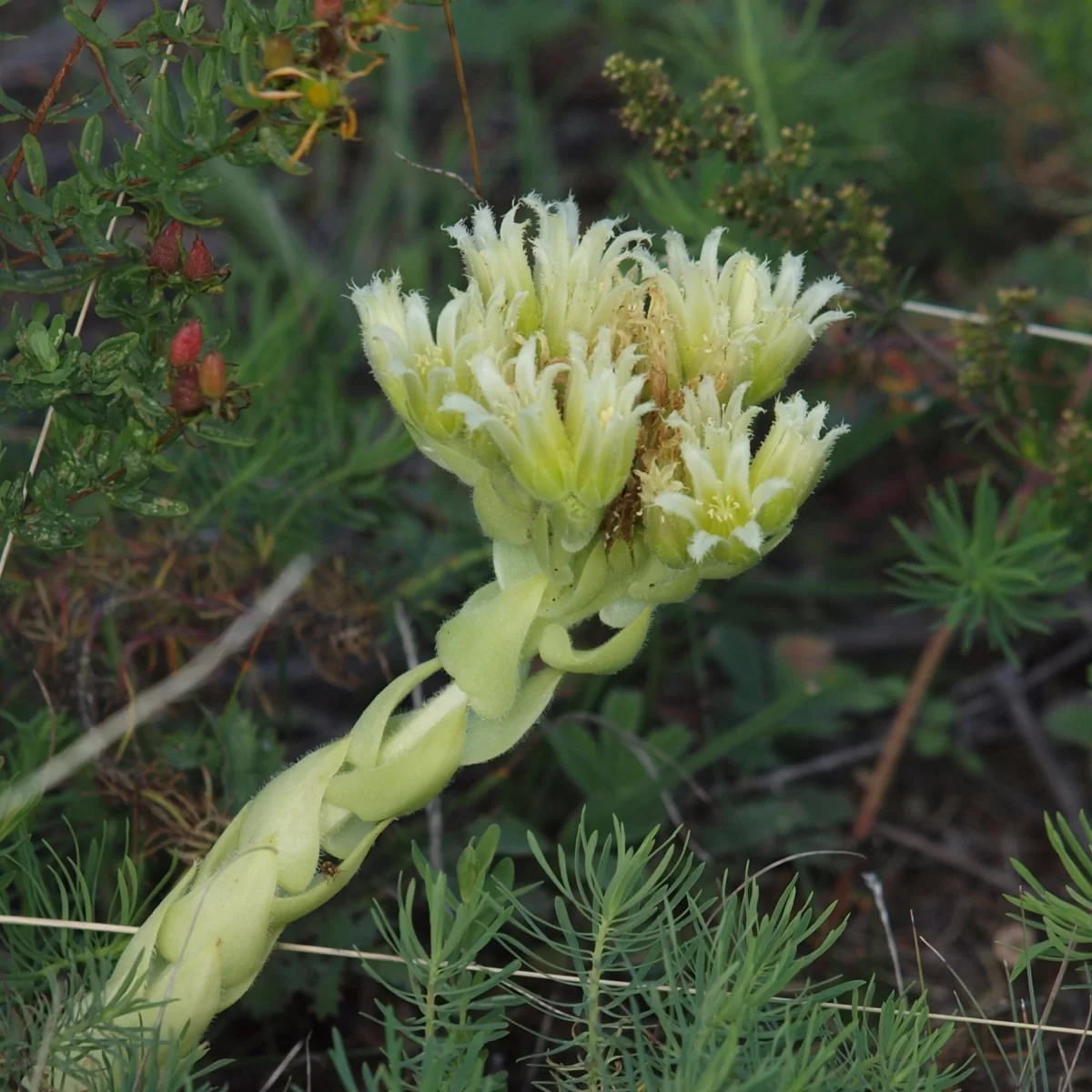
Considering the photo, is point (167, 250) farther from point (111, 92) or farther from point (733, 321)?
point (733, 321)

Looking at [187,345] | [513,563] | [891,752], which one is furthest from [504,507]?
[891,752]

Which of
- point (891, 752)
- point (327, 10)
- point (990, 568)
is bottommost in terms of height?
point (891, 752)

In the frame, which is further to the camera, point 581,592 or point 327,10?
point 581,592

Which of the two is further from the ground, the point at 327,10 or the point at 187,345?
the point at 327,10

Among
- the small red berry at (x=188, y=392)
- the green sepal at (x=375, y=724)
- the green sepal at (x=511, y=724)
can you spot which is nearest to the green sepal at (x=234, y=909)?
the green sepal at (x=375, y=724)

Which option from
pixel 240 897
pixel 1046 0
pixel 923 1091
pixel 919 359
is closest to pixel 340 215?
pixel 919 359

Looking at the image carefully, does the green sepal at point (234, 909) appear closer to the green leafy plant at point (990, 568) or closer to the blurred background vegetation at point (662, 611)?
the blurred background vegetation at point (662, 611)
